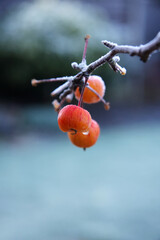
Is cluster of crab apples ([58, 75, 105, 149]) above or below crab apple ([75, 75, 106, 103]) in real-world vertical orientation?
below

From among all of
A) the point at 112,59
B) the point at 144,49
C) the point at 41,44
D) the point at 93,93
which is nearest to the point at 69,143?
the point at 41,44

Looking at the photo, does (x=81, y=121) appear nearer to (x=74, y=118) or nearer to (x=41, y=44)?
(x=74, y=118)

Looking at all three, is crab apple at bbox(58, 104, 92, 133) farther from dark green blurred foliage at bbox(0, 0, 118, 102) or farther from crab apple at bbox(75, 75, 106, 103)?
dark green blurred foliage at bbox(0, 0, 118, 102)

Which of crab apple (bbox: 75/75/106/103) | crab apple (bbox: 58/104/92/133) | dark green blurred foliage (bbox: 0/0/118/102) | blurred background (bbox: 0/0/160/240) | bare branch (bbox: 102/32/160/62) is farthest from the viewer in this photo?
dark green blurred foliage (bbox: 0/0/118/102)

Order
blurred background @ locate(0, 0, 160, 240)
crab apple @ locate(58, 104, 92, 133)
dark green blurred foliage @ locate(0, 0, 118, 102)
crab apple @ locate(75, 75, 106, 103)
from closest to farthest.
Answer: crab apple @ locate(58, 104, 92, 133)
crab apple @ locate(75, 75, 106, 103)
blurred background @ locate(0, 0, 160, 240)
dark green blurred foliage @ locate(0, 0, 118, 102)

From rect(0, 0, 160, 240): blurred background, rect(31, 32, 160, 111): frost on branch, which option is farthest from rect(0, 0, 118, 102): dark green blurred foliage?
rect(31, 32, 160, 111): frost on branch

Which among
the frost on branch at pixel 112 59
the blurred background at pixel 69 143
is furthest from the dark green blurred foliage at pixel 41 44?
the frost on branch at pixel 112 59

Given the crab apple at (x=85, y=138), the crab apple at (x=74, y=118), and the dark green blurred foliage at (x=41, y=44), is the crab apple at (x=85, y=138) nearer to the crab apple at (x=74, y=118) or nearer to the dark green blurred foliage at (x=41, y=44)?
the crab apple at (x=74, y=118)
